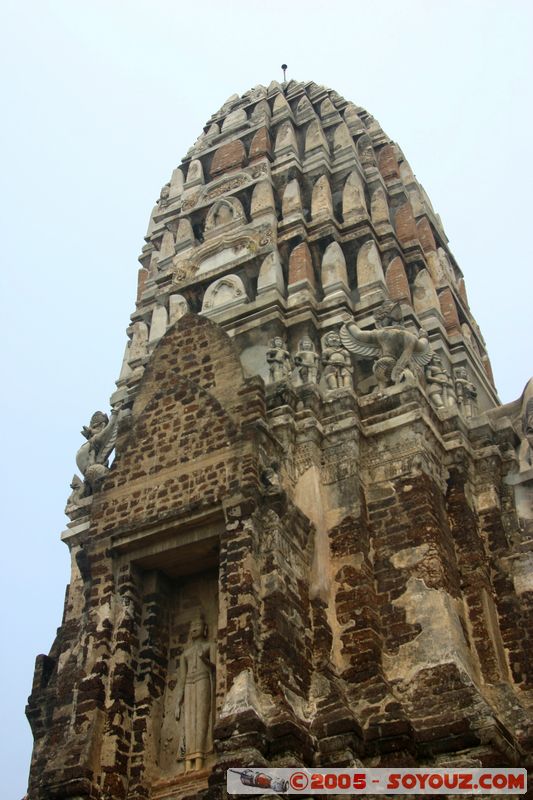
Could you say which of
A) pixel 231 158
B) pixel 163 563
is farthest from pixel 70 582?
pixel 231 158

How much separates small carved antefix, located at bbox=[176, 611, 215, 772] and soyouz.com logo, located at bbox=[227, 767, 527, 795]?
2108 millimetres

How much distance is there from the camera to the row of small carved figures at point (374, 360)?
15.0 meters

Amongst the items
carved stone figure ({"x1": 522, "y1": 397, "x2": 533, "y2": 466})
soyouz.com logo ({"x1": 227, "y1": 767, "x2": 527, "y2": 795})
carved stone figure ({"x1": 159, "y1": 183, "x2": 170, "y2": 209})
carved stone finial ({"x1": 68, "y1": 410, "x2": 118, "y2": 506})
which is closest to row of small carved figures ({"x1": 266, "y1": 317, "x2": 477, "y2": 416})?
carved stone figure ({"x1": 522, "y1": 397, "x2": 533, "y2": 466})

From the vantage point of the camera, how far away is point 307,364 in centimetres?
1539

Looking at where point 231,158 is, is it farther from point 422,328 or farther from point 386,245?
point 422,328

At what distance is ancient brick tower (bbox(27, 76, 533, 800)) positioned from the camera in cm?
1101

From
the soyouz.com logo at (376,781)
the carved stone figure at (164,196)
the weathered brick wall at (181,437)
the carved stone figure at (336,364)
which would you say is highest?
the carved stone figure at (164,196)

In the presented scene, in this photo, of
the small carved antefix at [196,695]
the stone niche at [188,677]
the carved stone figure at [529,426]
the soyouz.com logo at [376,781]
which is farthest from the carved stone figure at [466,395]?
the soyouz.com logo at [376,781]

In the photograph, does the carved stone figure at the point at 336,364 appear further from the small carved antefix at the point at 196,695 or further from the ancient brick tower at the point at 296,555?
the small carved antefix at the point at 196,695

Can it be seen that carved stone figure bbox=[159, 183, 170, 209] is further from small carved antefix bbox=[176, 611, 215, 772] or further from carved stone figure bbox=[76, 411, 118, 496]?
small carved antefix bbox=[176, 611, 215, 772]

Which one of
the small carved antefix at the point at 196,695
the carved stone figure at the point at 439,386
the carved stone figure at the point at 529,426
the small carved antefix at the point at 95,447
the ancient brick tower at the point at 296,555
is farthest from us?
the small carved antefix at the point at 95,447

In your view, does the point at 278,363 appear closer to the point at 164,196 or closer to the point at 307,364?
the point at 307,364

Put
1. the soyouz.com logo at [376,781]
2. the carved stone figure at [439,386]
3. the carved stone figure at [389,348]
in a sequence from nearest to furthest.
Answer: the soyouz.com logo at [376,781], the carved stone figure at [389,348], the carved stone figure at [439,386]

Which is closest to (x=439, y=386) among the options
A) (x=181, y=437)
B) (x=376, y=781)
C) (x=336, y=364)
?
(x=336, y=364)
